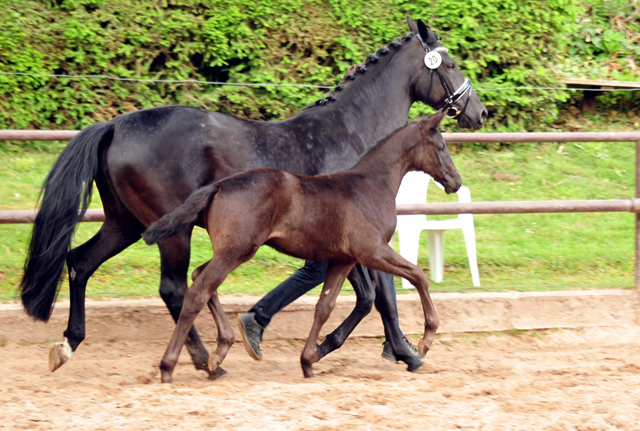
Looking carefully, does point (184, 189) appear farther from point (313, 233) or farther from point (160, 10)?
point (160, 10)

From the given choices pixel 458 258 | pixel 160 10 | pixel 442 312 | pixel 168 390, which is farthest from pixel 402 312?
pixel 160 10

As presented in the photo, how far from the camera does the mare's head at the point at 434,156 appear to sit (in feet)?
13.7

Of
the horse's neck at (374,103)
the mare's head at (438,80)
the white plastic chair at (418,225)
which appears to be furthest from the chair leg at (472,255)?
the horse's neck at (374,103)

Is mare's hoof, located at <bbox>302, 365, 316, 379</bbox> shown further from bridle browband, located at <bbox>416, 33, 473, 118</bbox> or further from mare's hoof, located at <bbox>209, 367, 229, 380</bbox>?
bridle browband, located at <bbox>416, 33, 473, 118</bbox>

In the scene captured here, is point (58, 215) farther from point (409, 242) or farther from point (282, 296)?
point (409, 242)

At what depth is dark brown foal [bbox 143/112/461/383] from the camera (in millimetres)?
3719

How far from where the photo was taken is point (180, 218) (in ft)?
12.1

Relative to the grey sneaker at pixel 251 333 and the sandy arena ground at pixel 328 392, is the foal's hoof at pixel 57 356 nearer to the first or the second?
the sandy arena ground at pixel 328 392

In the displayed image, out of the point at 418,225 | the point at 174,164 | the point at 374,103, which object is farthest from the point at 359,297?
the point at 418,225

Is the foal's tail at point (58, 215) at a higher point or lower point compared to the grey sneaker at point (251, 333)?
higher

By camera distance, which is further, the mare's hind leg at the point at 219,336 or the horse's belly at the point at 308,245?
the mare's hind leg at the point at 219,336

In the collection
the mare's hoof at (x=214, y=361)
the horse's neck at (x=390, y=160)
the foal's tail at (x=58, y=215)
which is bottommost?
the mare's hoof at (x=214, y=361)

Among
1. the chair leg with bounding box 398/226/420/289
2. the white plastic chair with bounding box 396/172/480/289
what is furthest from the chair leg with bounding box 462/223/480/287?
the chair leg with bounding box 398/226/420/289

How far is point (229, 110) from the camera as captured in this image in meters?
7.25
